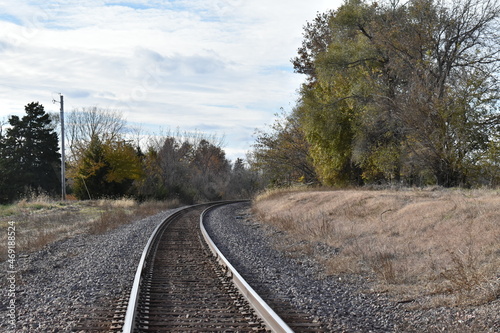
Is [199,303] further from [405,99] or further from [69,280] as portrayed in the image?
[405,99]

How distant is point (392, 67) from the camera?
2773cm

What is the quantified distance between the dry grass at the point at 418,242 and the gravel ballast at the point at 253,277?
50 cm

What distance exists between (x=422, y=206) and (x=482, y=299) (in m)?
7.83

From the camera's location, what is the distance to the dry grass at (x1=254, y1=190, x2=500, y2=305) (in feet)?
25.7

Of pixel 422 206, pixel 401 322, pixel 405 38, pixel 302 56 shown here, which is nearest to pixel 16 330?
pixel 401 322

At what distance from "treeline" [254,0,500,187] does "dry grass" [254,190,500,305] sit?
697 centimetres

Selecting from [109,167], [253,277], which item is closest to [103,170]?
[109,167]

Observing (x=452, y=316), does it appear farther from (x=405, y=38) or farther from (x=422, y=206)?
(x=405, y=38)

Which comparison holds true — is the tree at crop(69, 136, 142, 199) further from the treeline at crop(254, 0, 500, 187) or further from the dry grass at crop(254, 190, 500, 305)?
the dry grass at crop(254, 190, 500, 305)

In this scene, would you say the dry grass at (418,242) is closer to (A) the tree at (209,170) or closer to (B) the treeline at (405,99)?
(B) the treeline at (405,99)

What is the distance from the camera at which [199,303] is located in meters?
7.35

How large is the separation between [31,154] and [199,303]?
5874cm

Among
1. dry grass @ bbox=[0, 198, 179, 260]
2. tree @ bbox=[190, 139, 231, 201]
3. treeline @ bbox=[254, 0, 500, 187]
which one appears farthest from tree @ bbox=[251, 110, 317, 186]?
tree @ bbox=[190, 139, 231, 201]

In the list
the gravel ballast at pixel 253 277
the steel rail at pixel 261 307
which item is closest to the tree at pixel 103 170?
the gravel ballast at pixel 253 277
